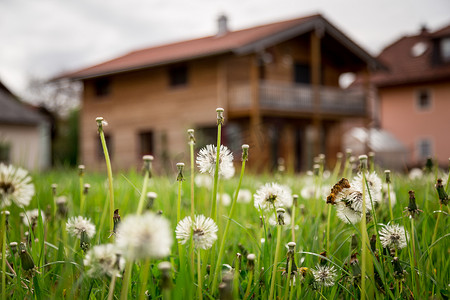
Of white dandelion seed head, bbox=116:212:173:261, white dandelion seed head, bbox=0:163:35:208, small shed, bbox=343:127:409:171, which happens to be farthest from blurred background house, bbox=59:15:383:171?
white dandelion seed head, bbox=116:212:173:261

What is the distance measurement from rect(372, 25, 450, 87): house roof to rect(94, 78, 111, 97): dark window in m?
16.1

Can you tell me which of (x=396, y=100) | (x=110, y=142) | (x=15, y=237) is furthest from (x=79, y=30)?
(x=15, y=237)

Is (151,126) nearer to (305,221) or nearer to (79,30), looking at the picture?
(305,221)

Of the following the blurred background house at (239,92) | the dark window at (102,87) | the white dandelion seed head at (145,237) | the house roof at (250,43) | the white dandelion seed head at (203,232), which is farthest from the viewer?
the dark window at (102,87)

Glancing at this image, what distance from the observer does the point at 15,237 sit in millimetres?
2049

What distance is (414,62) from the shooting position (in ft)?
101

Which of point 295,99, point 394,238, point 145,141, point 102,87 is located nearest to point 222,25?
point 295,99

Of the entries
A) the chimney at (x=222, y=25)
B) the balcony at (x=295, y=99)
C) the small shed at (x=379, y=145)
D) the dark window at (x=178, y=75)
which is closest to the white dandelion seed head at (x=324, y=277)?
the balcony at (x=295, y=99)

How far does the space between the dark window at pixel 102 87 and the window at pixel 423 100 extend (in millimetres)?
19647

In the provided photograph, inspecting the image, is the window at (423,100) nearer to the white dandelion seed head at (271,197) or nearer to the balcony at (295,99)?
the balcony at (295,99)

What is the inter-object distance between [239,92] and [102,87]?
9395mm

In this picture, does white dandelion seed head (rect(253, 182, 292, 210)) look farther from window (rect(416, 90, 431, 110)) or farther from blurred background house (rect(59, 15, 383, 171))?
window (rect(416, 90, 431, 110))

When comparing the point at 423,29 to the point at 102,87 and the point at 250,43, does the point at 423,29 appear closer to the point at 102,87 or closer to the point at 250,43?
the point at 250,43

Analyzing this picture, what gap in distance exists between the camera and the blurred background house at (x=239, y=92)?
18.5m
